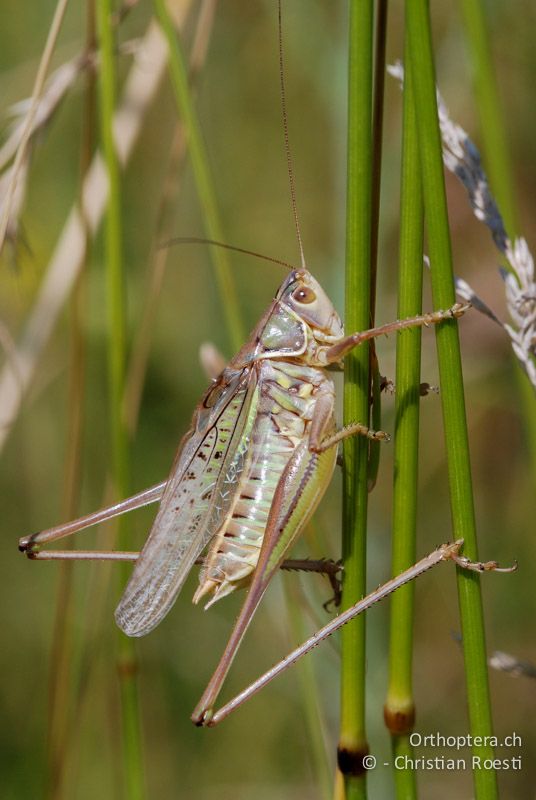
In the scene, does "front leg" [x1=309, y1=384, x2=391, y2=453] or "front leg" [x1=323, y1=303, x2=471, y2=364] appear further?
"front leg" [x1=309, y1=384, x2=391, y2=453]

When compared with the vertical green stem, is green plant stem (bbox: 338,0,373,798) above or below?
below

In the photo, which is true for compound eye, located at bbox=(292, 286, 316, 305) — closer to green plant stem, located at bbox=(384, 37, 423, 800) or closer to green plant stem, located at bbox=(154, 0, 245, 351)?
green plant stem, located at bbox=(154, 0, 245, 351)

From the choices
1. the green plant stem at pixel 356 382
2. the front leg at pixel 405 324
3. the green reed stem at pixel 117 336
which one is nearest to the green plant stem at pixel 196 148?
the green reed stem at pixel 117 336

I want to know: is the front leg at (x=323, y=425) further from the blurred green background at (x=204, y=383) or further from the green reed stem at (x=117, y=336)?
the blurred green background at (x=204, y=383)

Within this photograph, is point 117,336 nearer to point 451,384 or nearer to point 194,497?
point 194,497

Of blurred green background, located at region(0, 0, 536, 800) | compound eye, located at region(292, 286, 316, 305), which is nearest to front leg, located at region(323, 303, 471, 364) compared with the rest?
compound eye, located at region(292, 286, 316, 305)

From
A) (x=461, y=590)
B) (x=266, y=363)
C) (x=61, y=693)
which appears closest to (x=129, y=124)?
(x=266, y=363)

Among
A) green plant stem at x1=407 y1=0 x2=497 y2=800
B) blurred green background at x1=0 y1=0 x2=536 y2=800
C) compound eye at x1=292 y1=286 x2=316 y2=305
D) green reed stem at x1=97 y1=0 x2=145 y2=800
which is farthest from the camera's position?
blurred green background at x1=0 y1=0 x2=536 y2=800
